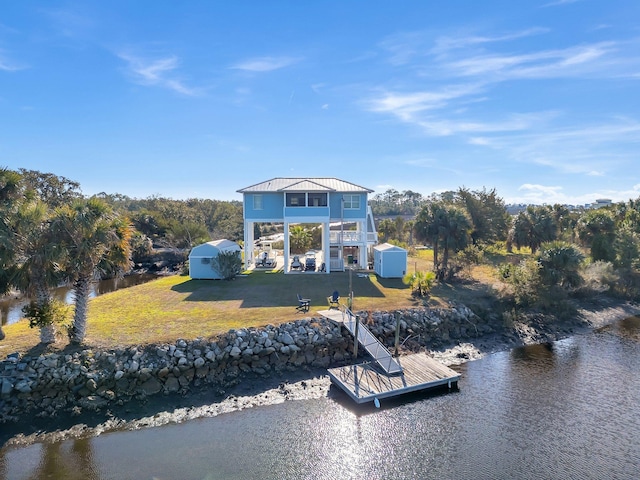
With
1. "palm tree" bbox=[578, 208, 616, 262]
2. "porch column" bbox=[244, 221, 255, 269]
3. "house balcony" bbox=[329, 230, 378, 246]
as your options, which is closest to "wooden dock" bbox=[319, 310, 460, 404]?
"house balcony" bbox=[329, 230, 378, 246]

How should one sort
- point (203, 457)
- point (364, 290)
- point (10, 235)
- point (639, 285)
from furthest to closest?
1. point (639, 285)
2. point (364, 290)
3. point (10, 235)
4. point (203, 457)

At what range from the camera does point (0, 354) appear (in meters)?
15.7

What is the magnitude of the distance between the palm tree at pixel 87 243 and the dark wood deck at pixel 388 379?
10726mm

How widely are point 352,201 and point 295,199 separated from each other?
495 centimetres

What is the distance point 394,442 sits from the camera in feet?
44.1

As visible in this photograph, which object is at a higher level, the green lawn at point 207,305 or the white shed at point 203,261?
the white shed at point 203,261

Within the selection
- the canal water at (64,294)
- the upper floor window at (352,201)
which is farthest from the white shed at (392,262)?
the canal water at (64,294)

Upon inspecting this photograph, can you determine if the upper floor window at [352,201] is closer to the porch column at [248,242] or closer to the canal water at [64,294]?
the porch column at [248,242]

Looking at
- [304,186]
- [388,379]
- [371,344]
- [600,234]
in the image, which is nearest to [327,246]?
[304,186]

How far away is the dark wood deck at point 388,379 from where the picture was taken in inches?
622

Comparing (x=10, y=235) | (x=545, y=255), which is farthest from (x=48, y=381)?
(x=545, y=255)

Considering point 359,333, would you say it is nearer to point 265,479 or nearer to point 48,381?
point 265,479

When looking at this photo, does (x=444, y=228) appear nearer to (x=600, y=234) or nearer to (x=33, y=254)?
(x=600, y=234)

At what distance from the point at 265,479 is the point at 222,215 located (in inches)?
2385
